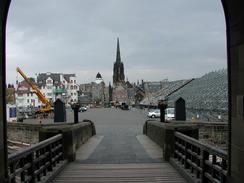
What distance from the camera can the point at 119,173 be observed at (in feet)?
31.7

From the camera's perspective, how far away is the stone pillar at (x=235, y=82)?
5.62m

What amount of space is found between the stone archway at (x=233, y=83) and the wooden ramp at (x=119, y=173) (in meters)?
3.03

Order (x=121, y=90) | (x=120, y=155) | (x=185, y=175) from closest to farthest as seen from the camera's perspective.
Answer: (x=185, y=175) → (x=120, y=155) → (x=121, y=90)

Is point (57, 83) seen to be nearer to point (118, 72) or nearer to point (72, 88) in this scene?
point (72, 88)

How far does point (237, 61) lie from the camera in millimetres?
5844

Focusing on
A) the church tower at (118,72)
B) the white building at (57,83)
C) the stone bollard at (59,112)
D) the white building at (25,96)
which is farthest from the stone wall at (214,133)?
the church tower at (118,72)

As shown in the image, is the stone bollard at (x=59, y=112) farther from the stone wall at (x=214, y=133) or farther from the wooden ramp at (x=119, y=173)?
the stone wall at (x=214, y=133)

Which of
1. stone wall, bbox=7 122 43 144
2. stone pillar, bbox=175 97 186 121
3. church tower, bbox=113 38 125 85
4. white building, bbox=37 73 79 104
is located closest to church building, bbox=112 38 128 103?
church tower, bbox=113 38 125 85

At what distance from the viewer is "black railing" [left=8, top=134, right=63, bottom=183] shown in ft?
21.4

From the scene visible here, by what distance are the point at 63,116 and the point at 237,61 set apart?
1462 cm

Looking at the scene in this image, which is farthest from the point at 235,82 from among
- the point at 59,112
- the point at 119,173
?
the point at 59,112

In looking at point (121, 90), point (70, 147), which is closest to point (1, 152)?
point (70, 147)

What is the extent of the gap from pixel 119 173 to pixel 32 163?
2.71 metres

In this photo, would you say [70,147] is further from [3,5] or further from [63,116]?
[63,116]
